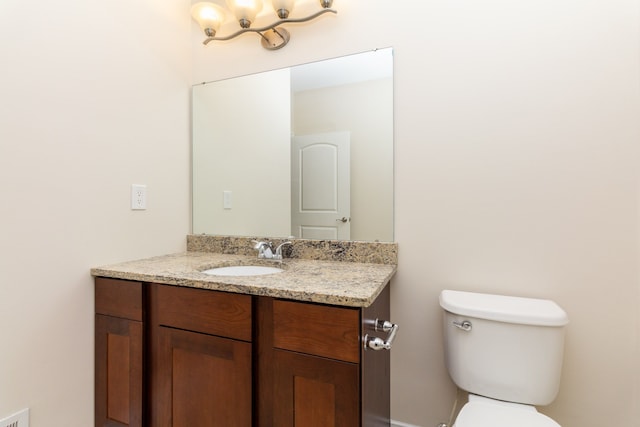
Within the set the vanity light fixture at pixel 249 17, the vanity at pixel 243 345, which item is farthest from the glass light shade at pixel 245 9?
the vanity at pixel 243 345

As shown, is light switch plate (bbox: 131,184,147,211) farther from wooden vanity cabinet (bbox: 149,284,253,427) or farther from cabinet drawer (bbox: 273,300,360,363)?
cabinet drawer (bbox: 273,300,360,363)

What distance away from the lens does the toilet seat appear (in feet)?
3.11

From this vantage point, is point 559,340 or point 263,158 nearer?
point 559,340

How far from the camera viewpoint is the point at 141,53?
4.86ft


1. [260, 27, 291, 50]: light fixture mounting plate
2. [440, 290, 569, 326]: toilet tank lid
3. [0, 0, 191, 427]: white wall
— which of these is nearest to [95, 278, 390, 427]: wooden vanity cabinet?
[0, 0, 191, 427]: white wall

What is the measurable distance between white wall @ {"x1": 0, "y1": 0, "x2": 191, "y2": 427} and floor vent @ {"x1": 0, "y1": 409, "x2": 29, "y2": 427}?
22mm

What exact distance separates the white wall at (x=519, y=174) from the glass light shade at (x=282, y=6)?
24 centimetres

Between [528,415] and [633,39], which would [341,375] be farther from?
[633,39]

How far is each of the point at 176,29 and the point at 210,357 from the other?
5.46 feet

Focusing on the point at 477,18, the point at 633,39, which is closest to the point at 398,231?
the point at 477,18

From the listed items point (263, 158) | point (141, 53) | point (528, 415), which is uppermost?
point (141, 53)

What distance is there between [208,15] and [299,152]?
0.88m

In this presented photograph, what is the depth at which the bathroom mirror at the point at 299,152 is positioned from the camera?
1.43 m

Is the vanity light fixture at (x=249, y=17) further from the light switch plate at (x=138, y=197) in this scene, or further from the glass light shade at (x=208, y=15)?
the light switch plate at (x=138, y=197)
